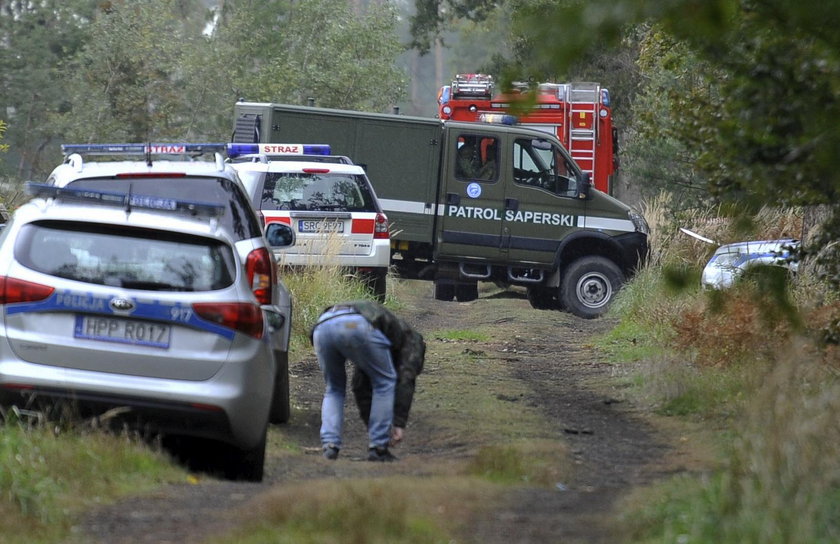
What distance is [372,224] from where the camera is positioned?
15609mm

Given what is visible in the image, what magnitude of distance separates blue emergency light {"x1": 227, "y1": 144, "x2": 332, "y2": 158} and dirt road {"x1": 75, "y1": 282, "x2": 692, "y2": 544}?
8.06 ft

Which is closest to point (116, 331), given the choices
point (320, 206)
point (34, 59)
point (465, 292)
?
point (320, 206)

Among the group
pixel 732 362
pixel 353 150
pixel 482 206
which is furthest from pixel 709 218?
pixel 732 362

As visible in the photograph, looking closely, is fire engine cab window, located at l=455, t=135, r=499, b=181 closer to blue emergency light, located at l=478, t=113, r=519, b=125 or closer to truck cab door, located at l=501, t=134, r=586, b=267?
truck cab door, located at l=501, t=134, r=586, b=267

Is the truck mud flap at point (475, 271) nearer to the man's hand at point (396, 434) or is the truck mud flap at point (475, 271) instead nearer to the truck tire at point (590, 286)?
the truck tire at point (590, 286)

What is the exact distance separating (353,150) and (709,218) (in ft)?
15.5

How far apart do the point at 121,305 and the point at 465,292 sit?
12.8 metres

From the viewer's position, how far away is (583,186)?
1831cm

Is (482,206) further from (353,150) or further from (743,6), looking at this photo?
(743,6)

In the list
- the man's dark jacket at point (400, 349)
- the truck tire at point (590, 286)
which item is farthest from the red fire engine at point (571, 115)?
the man's dark jacket at point (400, 349)

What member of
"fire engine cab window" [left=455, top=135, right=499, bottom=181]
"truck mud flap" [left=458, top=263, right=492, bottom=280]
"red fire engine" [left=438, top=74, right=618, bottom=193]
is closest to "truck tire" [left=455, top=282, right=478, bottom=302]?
"truck mud flap" [left=458, top=263, right=492, bottom=280]

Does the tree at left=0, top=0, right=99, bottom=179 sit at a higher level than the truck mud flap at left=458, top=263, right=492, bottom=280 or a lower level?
higher

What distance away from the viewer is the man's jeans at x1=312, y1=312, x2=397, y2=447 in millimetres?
7609

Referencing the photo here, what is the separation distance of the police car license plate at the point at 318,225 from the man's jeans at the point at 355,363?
7431 millimetres
